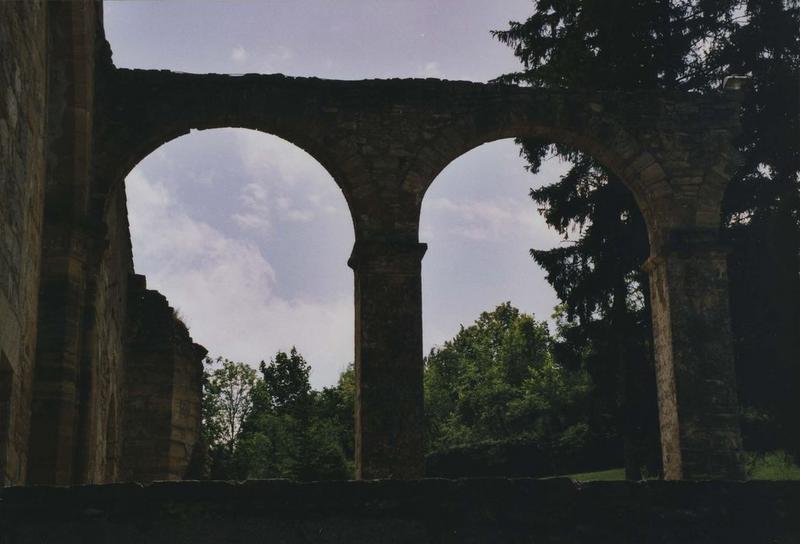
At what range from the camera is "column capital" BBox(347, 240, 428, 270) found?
468 inches

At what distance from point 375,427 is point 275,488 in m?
6.57

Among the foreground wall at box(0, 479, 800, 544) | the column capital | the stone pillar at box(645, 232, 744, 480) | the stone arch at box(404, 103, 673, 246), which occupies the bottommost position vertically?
the foreground wall at box(0, 479, 800, 544)

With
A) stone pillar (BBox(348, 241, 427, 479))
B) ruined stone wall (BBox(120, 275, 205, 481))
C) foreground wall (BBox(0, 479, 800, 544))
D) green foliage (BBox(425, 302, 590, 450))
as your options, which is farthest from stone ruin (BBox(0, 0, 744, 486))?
green foliage (BBox(425, 302, 590, 450))

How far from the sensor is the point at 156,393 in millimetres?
14930

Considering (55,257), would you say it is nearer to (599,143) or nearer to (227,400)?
(599,143)

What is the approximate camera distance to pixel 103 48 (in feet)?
38.5

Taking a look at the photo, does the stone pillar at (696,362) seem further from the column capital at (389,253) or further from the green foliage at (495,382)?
the green foliage at (495,382)

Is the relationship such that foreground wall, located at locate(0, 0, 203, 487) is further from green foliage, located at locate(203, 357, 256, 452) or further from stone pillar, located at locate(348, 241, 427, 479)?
green foliage, located at locate(203, 357, 256, 452)

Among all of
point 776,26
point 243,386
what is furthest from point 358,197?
point 243,386

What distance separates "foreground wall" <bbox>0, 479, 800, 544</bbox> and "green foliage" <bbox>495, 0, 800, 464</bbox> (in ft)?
38.0

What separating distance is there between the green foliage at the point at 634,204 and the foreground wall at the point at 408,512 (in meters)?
11.6

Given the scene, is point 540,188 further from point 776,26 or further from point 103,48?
point 103,48

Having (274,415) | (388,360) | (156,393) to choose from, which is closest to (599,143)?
(388,360)

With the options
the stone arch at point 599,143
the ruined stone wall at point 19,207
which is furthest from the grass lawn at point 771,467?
the ruined stone wall at point 19,207
